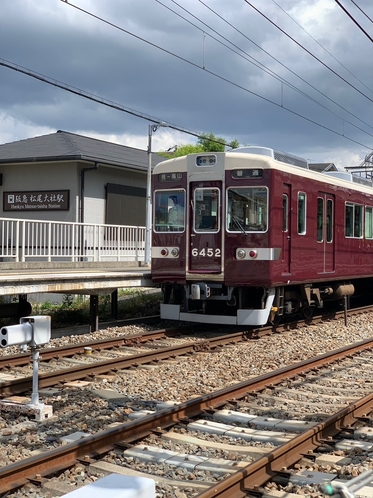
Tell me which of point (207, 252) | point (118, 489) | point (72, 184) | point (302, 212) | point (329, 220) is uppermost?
point (72, 184)

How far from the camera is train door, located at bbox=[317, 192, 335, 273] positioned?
45.4 ft

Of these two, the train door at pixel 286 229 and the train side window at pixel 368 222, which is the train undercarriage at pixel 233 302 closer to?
the train door at pixel 286 229

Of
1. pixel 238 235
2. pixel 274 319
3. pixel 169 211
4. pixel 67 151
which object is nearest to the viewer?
pixel 238 235

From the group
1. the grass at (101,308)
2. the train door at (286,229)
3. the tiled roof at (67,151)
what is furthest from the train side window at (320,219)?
the tiled roof at (67,151)

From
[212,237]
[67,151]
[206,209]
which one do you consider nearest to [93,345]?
[212,237]

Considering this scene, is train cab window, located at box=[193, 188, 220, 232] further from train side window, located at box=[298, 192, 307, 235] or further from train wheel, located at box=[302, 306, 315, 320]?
train wheel, located at box=[302, 306, 315, 320]

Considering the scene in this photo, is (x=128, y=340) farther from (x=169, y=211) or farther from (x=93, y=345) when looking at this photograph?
(x=169, y=211)

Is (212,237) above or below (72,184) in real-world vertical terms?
below

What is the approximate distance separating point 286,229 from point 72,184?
974 cm

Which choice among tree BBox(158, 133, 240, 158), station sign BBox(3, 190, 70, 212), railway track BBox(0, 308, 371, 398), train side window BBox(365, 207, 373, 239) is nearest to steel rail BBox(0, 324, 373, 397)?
railway track BBox(0, 308, 371, 398)

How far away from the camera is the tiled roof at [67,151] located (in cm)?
2012

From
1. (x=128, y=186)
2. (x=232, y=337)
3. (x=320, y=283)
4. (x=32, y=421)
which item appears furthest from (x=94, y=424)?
(x=128, y=186)

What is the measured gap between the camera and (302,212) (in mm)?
13078

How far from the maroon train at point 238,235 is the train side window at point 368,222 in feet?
8.79
